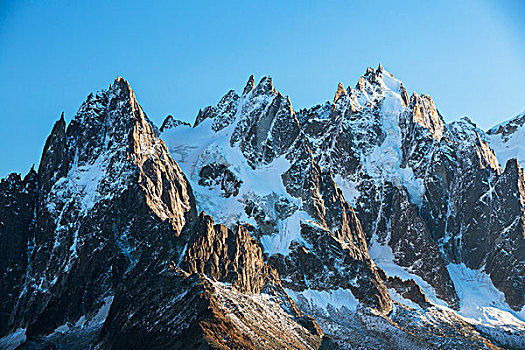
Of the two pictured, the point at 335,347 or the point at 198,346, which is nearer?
the point at 198,346

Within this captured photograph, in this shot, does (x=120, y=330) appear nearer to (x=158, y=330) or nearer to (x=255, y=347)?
(x=158, y=330)

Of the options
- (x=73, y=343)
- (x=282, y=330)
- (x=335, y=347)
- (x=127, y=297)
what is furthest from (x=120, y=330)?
(x=335, y=347)

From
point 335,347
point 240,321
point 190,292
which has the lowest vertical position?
point 335,347

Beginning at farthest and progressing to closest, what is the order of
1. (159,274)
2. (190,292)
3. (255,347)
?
(159,274)
(190,292)
(255,347)

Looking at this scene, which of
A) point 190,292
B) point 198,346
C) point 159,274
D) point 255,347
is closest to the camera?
point 198,346

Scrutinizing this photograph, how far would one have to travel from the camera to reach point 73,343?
7613 inches

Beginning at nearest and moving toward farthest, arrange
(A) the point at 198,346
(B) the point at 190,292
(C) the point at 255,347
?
(A) the point at 198,346
(C) the point at 255,347
(B) the point at 190,292

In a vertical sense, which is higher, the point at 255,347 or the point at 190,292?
the point at 190,292

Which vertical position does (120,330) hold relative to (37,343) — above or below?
below

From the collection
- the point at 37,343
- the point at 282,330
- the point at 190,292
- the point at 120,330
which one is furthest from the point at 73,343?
the point at 282,330

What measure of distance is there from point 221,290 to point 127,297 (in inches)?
1095

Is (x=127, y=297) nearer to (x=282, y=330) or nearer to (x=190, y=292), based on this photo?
(x=190, y=292)

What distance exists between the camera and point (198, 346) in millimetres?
149875

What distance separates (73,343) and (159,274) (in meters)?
31.9
